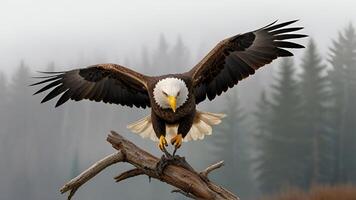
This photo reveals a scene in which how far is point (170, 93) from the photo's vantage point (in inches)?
145

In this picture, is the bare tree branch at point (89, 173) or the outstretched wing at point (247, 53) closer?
the bare tree branch at point (89, 173)

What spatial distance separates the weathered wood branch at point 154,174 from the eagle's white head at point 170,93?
410 mm

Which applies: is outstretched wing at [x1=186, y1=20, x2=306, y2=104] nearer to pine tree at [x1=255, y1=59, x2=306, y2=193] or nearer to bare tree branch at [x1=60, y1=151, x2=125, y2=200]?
bare tree branch at [x1=60, y1=151, x2=125, y2=200]

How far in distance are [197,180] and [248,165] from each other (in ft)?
71.0

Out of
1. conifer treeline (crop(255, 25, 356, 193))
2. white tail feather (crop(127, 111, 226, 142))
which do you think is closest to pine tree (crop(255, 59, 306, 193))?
conifer treeline (crop(255, 25, 356, 193))

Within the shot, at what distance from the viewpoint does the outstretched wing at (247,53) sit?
425 cm

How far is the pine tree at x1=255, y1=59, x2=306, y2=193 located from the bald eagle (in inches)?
734

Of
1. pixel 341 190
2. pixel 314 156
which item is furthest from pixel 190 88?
pixel 314 156

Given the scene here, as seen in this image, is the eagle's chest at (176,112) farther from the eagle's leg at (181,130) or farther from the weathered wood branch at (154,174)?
the weathered wood branch at (154,174)

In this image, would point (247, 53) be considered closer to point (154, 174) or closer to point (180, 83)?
point (180, 83)

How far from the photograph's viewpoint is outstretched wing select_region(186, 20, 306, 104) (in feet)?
13.9

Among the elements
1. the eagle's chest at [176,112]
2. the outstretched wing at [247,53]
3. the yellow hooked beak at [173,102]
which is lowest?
the eagle's chest at [176,112]

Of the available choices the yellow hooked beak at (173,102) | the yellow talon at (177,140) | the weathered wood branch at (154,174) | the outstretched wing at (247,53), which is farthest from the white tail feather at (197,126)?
the yellow hooked beak at (173,102)

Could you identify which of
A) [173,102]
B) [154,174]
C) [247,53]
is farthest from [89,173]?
[247,53]
